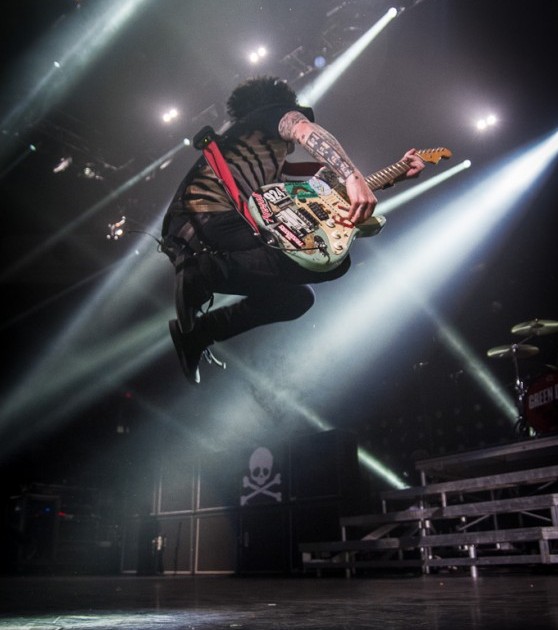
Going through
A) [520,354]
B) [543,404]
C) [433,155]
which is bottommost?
[543,404]

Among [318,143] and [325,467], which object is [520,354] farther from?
[318,143]

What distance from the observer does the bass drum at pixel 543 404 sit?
214 inches

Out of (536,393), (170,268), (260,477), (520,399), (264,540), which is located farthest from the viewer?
(170,268)

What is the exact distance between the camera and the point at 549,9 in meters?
4.85

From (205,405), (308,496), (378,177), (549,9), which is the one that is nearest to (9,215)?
(205,405)

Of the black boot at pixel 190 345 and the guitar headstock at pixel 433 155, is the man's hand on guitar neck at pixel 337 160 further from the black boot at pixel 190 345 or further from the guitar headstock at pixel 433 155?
the black boot at pixel 190 345

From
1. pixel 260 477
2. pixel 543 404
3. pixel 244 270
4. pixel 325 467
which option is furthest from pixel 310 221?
pixel 260 477

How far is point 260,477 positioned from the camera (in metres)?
7.00

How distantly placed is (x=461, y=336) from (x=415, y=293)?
0.87 metres

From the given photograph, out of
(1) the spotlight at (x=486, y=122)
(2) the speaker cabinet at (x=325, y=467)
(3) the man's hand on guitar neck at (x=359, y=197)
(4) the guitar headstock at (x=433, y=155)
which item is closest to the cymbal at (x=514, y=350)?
(2) the speaker cabinet at (x=325, y=467)

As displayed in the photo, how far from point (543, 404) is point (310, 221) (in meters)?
4.12

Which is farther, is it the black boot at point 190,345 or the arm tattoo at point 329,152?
the black boot at point 190,345

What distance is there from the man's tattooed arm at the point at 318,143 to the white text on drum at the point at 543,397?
4.10 metres

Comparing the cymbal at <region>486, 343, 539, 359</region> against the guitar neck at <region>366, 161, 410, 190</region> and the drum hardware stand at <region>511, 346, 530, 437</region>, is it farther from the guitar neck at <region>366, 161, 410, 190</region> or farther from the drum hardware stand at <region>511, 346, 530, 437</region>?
the guitar neck at <region>366, 161, 410, 190</region>
